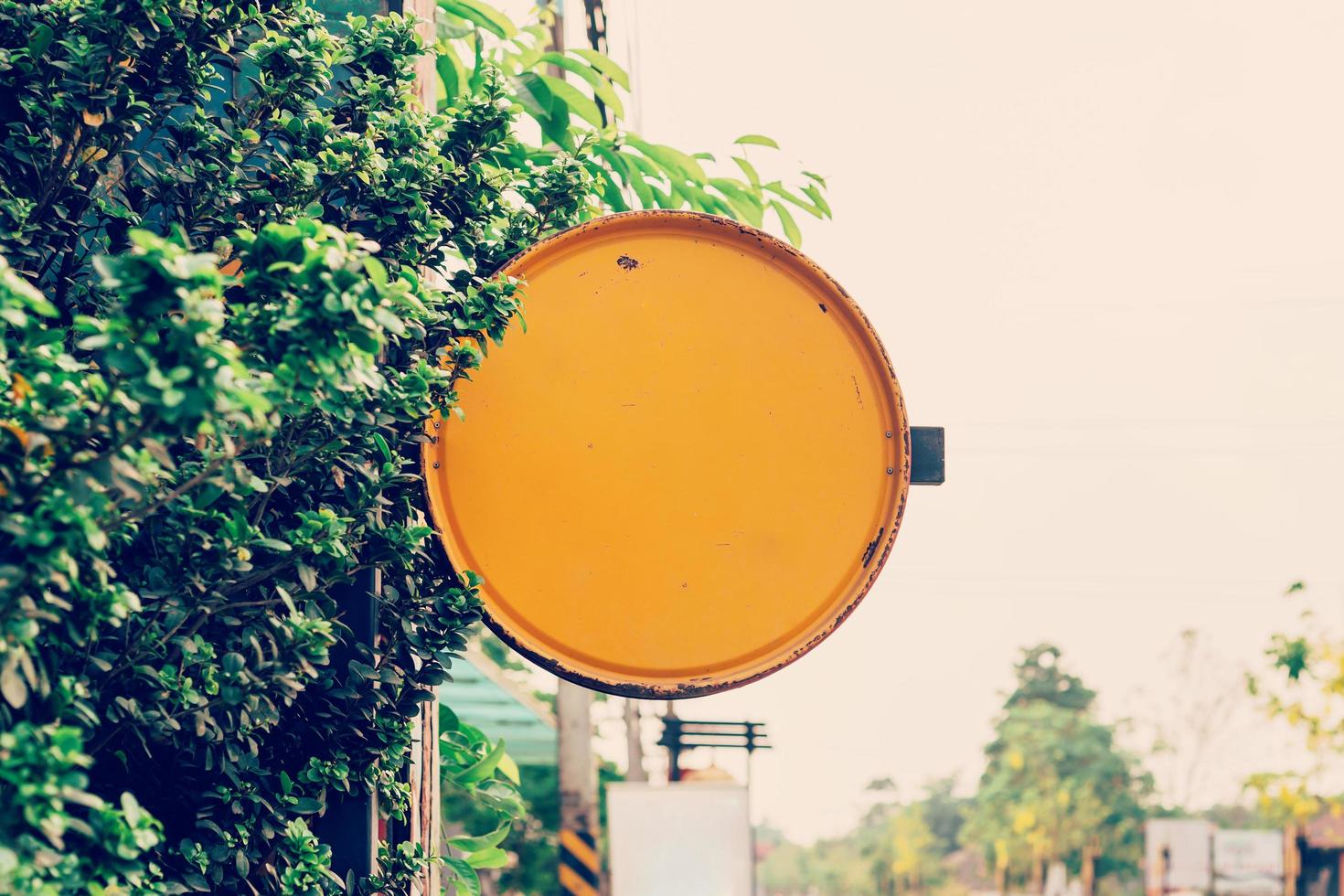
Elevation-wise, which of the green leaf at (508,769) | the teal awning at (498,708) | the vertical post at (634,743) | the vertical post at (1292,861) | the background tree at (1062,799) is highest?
the green leaf at (508,769)

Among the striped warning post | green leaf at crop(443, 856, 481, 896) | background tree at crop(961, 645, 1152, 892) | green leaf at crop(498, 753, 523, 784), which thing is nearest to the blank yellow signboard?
green leaf at crop(443, 856, 481, 896)

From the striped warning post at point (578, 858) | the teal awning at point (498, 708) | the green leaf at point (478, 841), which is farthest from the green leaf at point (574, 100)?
the striped warning post at point (578, 858)

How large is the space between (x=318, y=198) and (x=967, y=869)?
80144mm

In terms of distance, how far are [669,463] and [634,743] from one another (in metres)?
14.2

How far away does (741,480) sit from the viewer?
282cm

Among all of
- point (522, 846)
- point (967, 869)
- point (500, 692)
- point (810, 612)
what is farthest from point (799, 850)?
point (810, 612)

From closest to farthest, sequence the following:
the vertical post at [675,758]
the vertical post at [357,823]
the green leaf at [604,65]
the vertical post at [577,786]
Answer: the vertical post at [357,823] → the green leaf at [604,65] → the vertical post at [577,786] → the vertical post at [675,758]

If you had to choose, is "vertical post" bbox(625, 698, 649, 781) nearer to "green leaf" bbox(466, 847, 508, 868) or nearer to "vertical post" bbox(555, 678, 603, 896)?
"vertical post" bbox(555, 678, 603, 896)

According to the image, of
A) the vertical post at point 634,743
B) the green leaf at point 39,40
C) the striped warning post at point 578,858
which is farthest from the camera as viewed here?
the vertical post at point 634,743

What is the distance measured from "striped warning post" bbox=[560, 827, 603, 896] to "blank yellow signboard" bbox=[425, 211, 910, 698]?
8.42m

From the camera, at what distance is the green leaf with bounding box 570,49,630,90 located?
351 centimetres

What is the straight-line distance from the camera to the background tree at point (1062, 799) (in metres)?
53.9

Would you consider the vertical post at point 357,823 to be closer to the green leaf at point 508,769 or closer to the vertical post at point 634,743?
the green leaf at point 508,769

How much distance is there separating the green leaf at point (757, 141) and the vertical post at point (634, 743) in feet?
43.0
